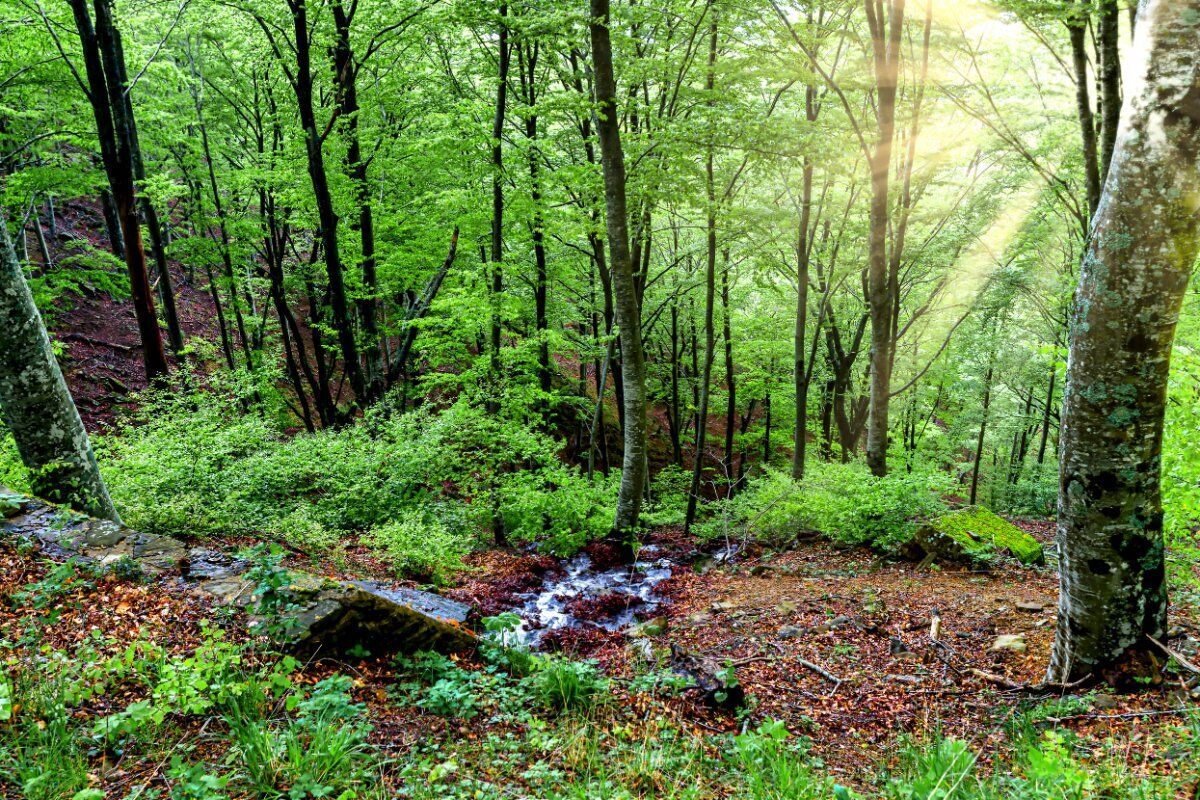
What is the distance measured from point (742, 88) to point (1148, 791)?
11.7m

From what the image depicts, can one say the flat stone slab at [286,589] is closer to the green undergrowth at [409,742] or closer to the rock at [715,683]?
the green undergrowth at [409,742]

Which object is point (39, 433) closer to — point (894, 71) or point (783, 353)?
point (894, 71)

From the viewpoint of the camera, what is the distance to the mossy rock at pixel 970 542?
898 cm

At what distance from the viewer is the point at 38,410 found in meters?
5.69

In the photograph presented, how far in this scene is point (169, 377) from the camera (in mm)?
9867

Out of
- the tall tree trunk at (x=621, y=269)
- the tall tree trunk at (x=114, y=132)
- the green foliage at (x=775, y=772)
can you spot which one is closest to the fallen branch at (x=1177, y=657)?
the green foliage at (x=775, y=772)

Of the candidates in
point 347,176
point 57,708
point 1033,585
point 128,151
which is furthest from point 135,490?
point 1033,585

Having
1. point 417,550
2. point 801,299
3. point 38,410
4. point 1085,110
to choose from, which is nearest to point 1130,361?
point 417,550

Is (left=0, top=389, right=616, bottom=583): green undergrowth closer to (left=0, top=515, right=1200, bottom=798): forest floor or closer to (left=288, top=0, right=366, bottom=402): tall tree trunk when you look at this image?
(left=0, top=515, right=1200, bottom=798): forest floor

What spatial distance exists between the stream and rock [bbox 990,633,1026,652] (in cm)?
392

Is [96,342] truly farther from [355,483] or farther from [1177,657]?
[1177,657]

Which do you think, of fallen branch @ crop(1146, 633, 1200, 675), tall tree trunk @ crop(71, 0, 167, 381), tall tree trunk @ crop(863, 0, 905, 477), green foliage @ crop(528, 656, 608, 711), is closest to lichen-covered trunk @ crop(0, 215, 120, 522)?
tall tree trunk @ crop(71, 0, 167, 381)

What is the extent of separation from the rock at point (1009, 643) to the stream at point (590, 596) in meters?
3.92

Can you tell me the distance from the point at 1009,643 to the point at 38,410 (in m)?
9.43
